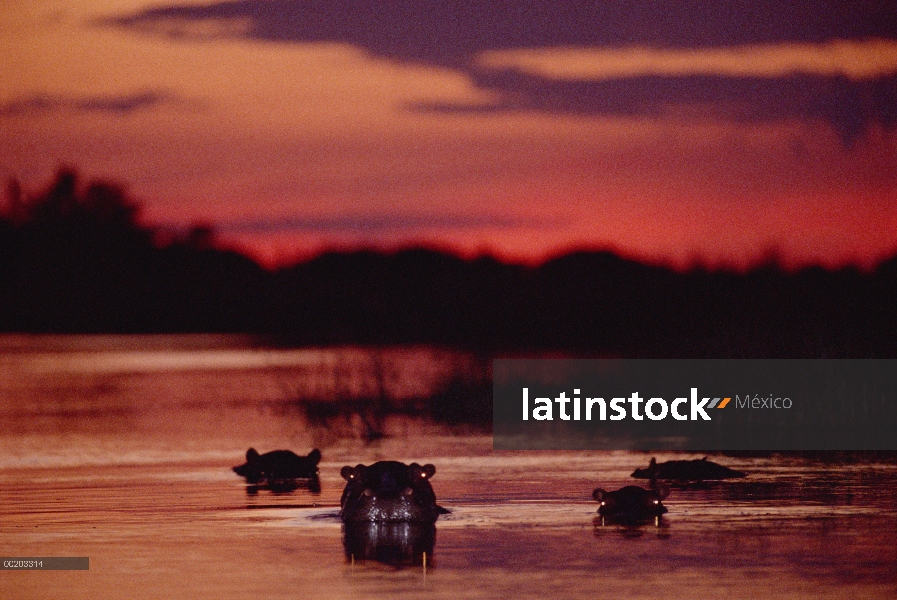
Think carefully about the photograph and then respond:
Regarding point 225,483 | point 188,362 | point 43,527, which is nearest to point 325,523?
point 43,527

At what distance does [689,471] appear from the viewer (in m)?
28.4

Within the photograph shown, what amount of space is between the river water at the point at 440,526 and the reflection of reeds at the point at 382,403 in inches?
26.0

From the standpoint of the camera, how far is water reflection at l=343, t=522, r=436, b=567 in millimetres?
20234

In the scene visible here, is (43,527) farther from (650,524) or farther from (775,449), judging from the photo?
(775,449)

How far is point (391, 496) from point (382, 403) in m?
22.5

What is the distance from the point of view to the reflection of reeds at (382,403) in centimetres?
4085

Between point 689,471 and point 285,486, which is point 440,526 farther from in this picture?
point 689,471

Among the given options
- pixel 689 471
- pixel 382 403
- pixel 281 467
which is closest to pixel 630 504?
pixel 689 471

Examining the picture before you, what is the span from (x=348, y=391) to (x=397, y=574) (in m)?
27.3

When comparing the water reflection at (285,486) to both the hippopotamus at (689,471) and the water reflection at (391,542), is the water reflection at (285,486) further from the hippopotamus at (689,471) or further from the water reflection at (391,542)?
the hippopotamus at (689,471)

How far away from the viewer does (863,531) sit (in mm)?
22109

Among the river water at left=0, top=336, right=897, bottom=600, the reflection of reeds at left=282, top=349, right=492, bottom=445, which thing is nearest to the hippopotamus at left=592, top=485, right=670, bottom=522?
the river water at left=0, top=336, right=897, bottom=600


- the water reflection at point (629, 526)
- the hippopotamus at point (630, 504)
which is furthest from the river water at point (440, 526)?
the hippopotamus at point (630, 504)

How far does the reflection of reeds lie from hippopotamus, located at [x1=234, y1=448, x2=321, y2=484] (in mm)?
8337
